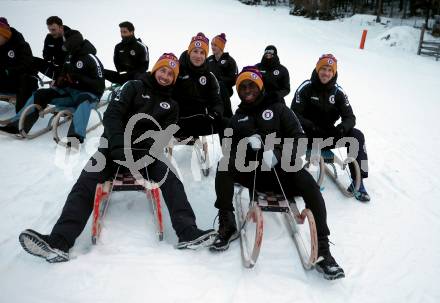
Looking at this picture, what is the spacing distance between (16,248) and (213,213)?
67.2 inches

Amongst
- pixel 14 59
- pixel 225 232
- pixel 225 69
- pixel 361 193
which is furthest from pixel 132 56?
pixel 361 193

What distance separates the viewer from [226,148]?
315 cm

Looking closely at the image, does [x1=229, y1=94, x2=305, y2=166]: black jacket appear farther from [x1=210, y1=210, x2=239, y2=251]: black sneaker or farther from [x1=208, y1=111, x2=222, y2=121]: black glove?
[x1=208, y1=111, x2=222, y2=121]: black glove

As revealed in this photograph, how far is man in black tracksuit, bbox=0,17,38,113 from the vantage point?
15.6ft

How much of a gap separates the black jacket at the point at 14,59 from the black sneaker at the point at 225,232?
388cm

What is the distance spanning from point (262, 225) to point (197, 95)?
2340 mm

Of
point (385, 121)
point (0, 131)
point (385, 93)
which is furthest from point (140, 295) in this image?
point (385, 93)

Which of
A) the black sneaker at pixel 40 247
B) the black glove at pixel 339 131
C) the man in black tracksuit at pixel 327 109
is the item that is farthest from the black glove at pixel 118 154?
the black glove at pixel 339 131

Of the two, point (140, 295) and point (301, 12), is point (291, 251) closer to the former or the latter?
point (140, 295)

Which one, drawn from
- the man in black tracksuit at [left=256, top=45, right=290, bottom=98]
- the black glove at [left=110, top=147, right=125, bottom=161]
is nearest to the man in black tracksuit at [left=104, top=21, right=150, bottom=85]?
the man in black tracksuit at [left=256, top=45, right=290, bottom=98]

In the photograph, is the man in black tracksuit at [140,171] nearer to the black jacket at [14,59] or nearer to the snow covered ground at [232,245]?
the snow covered ground at [232,245]

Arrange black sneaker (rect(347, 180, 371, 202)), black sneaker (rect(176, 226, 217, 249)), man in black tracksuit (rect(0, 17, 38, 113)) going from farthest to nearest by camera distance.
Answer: man in black tracksuit (rect(0, 17, 38, 113))
black sneaker (rect(347, 180, 371, 202))
black sneaker (rect(176, 226, 217, 249))

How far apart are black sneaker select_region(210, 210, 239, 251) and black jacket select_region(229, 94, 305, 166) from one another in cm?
56

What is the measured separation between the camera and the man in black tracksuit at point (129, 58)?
19.9ft
